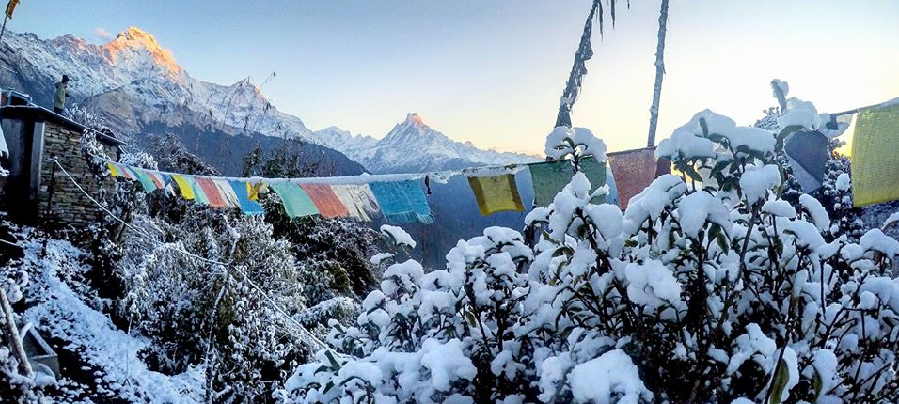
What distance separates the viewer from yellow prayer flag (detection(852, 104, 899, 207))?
3.09 metres

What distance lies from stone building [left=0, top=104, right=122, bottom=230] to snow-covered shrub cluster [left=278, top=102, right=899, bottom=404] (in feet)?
29.9

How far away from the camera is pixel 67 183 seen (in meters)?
9.13

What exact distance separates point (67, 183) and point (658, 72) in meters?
10.5

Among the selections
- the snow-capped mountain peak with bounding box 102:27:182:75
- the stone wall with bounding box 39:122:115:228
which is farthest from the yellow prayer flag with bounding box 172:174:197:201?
the snow-capped mountain peak with bounding box 102:27:182:75

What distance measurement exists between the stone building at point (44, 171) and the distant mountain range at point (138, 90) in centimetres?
882

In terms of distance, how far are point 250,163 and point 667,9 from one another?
1175 cm

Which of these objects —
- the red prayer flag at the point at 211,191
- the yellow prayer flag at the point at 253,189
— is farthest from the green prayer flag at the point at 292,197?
the red prayer flag at the point at 211,191

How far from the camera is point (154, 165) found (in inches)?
388

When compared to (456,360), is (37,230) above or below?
below

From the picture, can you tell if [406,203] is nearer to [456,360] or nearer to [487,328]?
[487,328]

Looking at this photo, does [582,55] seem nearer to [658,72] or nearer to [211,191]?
[658,72]

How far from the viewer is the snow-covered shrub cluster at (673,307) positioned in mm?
1358

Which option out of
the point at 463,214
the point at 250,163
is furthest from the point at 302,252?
the point at 463,214

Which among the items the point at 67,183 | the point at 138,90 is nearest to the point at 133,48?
the point at 138,90
